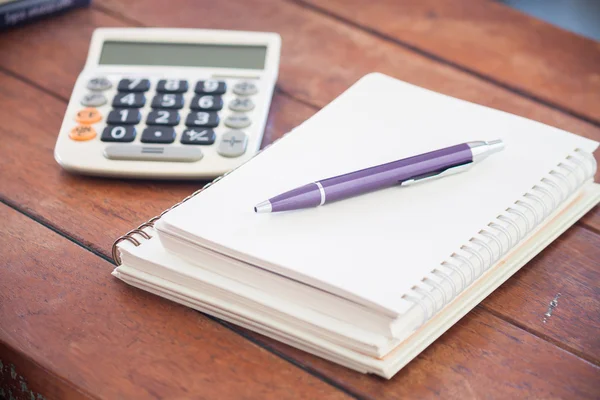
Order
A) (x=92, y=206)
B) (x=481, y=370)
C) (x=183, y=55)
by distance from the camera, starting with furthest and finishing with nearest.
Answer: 1. (x=183, y=55)
2. (x=92, y=206)
3. (x=481, y=370)

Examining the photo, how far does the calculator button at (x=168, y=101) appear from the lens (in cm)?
69

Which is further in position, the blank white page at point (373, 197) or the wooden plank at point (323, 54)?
the wooden plank at point (323, 54)

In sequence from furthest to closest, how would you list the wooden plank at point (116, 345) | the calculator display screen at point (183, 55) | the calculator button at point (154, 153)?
the calculator display screen at point (183, 55)
the calculator button at point (154, 153)
the wooden plank at point (116, 345)

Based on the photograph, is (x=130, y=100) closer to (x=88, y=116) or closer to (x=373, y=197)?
(x=88, y=116)

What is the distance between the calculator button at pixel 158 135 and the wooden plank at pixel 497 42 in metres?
0.31

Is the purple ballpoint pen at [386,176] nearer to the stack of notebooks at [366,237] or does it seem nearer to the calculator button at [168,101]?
the stack of notebooks at [366,237]

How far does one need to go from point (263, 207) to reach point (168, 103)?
0.20 meters

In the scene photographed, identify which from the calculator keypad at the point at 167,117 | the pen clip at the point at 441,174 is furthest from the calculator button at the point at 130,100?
the pen clip at the point at 441,174

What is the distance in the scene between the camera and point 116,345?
51cm

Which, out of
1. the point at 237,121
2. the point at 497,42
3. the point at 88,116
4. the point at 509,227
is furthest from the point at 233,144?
the point at 497,42

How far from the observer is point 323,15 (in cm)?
89

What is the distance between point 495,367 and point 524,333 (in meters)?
0.04

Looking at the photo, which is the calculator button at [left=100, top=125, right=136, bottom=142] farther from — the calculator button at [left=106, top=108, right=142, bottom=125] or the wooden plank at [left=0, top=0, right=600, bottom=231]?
the wooden plank at [left=0, top=0, right=600, bottom=231]

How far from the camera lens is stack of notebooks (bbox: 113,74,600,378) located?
492 mm
